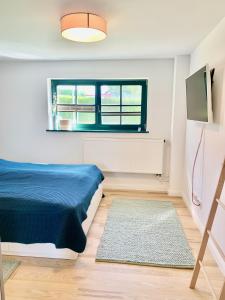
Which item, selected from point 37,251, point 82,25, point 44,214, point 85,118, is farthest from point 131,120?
point 37,251

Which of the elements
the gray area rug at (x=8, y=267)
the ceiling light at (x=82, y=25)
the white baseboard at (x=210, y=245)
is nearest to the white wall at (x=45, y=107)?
the white baseboard at (x=210, y=245)

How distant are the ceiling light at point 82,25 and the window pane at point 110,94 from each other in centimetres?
187

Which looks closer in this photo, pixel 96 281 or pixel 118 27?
pixel 96 281

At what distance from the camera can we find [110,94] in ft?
13.2

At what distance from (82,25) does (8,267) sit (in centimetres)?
214

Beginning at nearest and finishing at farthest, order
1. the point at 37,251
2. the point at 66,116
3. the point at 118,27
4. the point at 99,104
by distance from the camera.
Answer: the point at 37,251
the point at 118,27
the point at 99,104
the point at 66,116

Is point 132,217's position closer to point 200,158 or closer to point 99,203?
point 99,203

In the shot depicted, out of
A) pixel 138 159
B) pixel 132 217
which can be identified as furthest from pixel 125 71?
pixel 132 217

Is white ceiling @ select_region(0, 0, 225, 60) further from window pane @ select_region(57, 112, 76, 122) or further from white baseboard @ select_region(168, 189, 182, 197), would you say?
white baseboard @ select_region(168, 189, 182, 197)

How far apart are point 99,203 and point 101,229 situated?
73cm

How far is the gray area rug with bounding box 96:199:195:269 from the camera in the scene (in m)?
2.18

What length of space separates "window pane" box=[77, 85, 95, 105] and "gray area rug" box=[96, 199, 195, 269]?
182 centimetres

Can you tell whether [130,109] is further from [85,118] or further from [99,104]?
[85,118]

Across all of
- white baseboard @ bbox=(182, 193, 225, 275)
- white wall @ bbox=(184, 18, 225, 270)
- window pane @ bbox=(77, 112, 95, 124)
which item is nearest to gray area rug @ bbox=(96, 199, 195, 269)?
white baseboard @ bbox=(182, 193, 225, 275)
